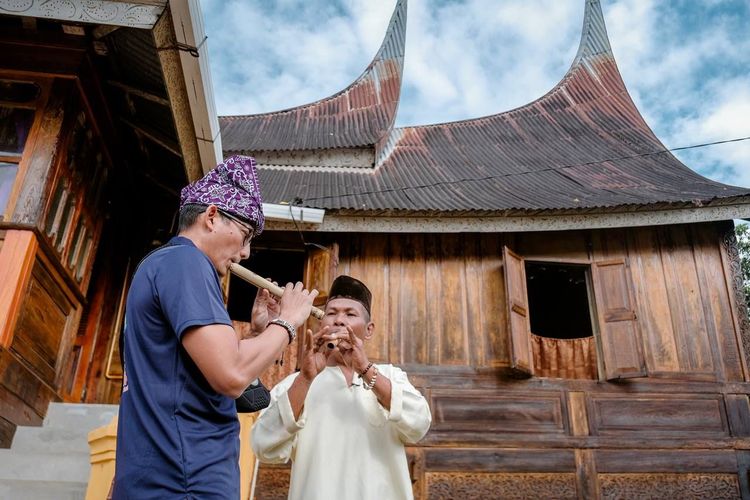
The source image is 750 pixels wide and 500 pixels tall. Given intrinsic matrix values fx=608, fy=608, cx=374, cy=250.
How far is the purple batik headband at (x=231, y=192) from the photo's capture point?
1.67 m

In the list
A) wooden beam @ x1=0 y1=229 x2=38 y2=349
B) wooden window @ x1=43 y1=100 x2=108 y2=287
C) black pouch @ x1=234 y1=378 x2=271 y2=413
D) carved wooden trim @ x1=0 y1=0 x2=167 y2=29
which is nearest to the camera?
black pouch @ x1=234 y1=378 x2=271 y2=413

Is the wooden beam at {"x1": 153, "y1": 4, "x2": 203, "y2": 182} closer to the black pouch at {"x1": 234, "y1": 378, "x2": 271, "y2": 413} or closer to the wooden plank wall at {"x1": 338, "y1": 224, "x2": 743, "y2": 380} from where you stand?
the black pouch at {"x1": 234, "y1": 378, "x2": 271, "y2": 413}

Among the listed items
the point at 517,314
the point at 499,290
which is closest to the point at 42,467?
the point at 517,314

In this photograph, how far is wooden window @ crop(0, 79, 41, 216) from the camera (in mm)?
4461

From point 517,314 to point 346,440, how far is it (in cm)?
495

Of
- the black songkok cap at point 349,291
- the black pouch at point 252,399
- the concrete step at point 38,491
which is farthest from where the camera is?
the concrete step at point 38,491

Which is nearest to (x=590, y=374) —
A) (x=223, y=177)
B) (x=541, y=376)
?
(x=541, y=376)

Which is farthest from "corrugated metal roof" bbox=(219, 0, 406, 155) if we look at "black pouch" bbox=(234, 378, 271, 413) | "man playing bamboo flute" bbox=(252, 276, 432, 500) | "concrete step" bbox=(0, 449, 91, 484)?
"black pouch" bbox=(234, 378, 271, 413)

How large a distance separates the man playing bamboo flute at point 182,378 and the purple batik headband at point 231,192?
16cm

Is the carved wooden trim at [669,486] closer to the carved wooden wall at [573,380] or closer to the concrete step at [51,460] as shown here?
the carved wooden wall at [573,380]

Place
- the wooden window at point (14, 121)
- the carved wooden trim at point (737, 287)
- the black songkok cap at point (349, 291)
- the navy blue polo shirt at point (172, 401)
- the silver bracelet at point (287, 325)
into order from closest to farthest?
the navy blue polo shirt at point (172, 401) → the silver bracelet at point (287, 325) → the black songkok cap at point (349, 291) → the wooden window at point (14, 121) → the carved wooden trim at point (737, 287)

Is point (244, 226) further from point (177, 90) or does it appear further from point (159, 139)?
point (159, 139)

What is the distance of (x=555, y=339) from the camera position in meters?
7.44

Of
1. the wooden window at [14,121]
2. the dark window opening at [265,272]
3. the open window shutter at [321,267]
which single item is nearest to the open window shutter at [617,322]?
the open window shutter at [321,267]
